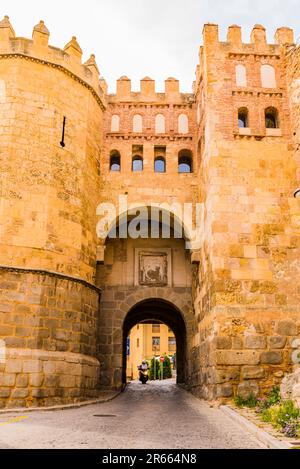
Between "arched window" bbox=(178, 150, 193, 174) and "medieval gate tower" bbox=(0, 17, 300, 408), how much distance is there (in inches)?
3.6

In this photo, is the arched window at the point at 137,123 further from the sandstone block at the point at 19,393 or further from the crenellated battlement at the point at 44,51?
the sandstone block at the point at 19,393

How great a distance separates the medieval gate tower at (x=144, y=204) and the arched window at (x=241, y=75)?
0.03 metres

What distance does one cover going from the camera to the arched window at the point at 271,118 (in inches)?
521

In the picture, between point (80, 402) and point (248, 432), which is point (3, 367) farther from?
point (248, 432)

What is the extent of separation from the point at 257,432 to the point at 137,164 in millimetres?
10119

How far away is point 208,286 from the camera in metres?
12.0

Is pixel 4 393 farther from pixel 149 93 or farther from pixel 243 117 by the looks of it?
pixel 149 93

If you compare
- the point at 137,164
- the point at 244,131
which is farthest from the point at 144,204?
the point at 244,131

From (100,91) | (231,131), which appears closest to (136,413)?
(231,131)

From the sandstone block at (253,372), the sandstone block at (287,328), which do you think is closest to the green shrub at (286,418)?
the sandstone block at (253,372)

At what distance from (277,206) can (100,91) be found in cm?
655

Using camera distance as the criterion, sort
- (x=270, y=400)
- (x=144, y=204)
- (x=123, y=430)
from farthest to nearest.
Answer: (x=144, y=204) → (x=270, y=400) → (x=123, y=430)

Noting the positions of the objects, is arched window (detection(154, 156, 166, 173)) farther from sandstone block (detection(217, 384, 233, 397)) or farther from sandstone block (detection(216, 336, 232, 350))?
sandstone block (detection(217, 384, 233, 397))

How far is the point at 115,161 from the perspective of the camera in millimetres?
15430
